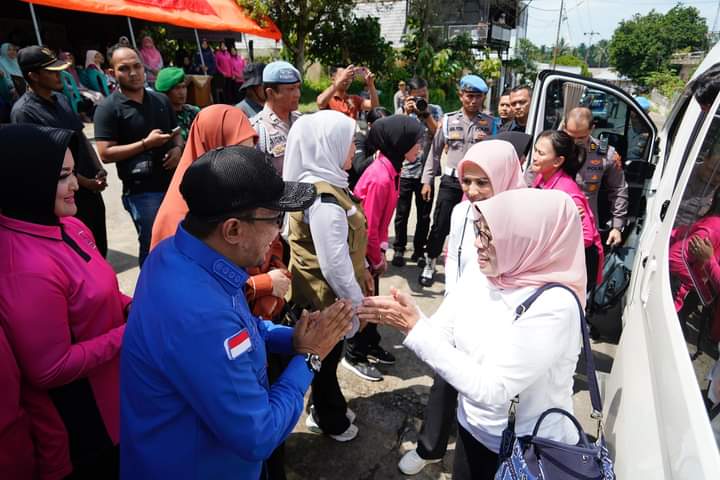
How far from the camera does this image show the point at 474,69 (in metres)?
19.2

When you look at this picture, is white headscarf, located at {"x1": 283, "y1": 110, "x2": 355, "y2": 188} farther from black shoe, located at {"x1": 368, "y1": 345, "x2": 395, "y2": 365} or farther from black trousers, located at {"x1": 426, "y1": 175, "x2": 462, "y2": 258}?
black trousers, located at {"x1": 426, "y1": 175, "x2": 462, "y2": 258}

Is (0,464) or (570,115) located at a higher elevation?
(570,115)

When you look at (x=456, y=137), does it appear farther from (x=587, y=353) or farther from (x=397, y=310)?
(x=587, y=353)

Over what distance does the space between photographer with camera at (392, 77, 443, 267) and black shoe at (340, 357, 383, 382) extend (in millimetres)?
1870

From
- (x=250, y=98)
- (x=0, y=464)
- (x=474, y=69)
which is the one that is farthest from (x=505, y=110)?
(x=474, y=69)

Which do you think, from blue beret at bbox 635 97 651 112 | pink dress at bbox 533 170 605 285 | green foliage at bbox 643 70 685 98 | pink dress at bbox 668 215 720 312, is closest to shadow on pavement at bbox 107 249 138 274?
pink dress at bbox 533 170 605 285

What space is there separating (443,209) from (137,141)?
2.61 meters

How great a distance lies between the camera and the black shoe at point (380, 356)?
10.3ft

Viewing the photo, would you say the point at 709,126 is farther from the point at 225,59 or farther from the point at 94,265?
the point at 225,59

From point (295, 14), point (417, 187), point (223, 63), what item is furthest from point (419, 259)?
point (295, 14)

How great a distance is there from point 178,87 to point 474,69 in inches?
700

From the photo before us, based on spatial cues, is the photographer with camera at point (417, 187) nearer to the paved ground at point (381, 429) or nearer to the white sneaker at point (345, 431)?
the paved ground at point (381, 429)

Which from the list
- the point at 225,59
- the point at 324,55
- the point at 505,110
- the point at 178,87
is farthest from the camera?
the point at 324,55

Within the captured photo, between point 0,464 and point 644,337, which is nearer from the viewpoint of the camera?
point 0,464
